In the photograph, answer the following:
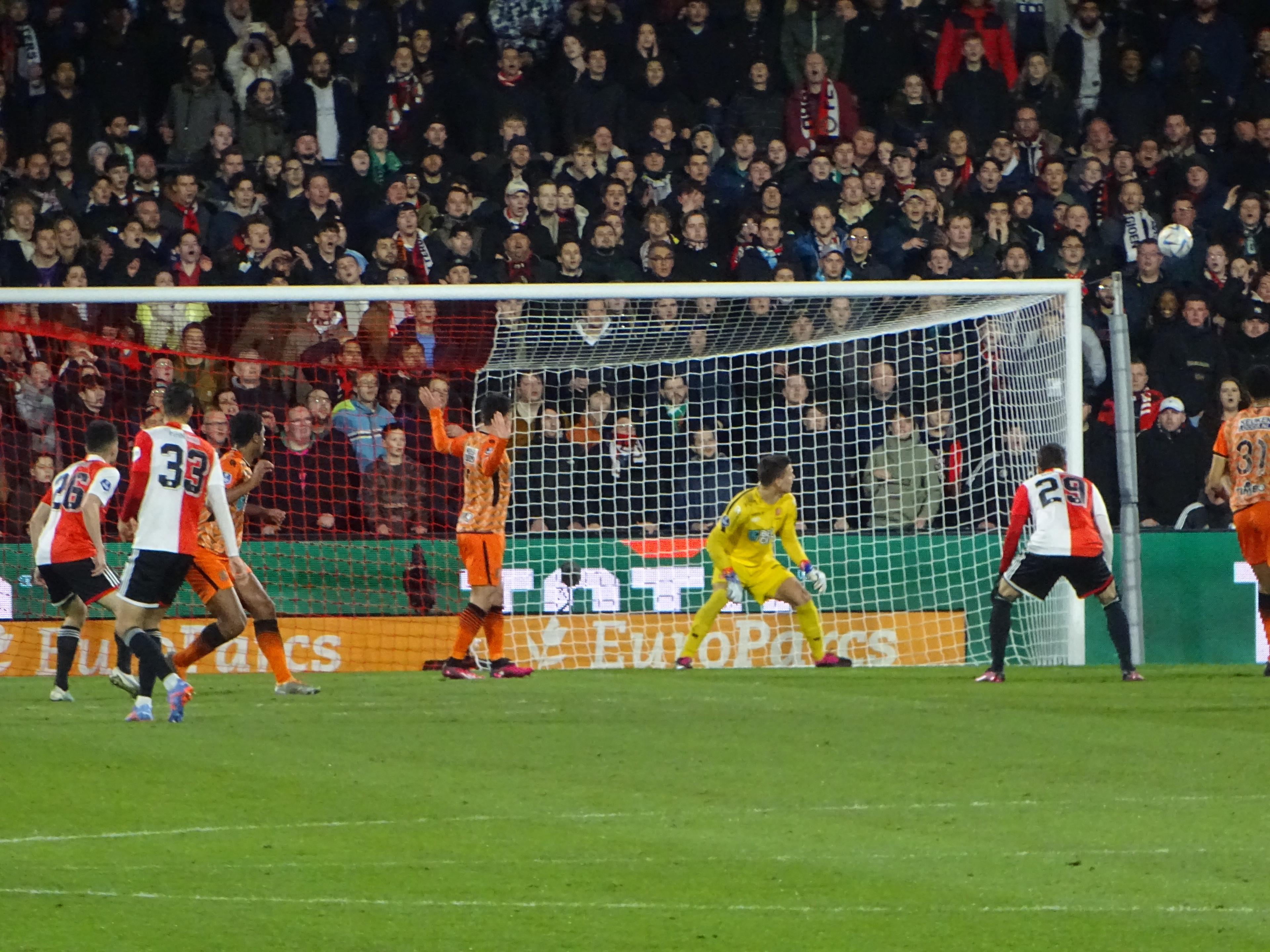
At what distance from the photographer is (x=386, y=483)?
15.8m

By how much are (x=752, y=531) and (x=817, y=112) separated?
621cm

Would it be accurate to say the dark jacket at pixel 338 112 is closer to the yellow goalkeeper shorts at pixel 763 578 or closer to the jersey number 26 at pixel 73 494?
the yellow goalkeeper shorts at pixel 763 578

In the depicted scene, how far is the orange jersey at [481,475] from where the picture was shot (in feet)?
43.9

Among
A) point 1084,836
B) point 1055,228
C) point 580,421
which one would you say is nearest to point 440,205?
point 580,421

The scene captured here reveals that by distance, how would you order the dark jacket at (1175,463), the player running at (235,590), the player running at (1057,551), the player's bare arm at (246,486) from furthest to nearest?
the dark jacket at (1175,463) → the player running at (1057,551) → the player's bare arm at (246,486) → the player running at (235,590)

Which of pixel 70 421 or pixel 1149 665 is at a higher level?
pixel 70 421

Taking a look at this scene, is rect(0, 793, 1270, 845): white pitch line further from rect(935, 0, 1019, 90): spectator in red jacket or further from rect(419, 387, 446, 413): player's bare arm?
rect(935, 0, 1019, 90): spectator in red jacket

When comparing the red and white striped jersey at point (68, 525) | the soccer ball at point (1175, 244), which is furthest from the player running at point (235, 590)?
the soccer ball at point (1175, 244)

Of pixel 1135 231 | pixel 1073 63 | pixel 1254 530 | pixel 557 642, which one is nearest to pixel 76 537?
pixel 557 642

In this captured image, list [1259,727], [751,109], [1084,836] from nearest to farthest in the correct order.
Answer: [1084,836] → [1259,727] → [751,109]

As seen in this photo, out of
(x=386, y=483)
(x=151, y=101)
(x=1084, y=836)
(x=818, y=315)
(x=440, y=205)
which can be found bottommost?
(x=1084, y=836)

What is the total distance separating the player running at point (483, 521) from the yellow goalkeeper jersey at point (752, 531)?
1845 millimetres

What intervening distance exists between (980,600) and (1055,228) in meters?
4.25

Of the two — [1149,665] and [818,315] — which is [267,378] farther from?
[1149,665]
